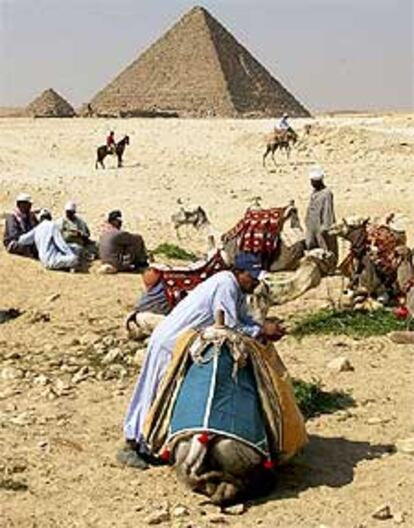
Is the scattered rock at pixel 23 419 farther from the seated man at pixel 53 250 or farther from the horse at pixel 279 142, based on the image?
the horse at pixel 279 142

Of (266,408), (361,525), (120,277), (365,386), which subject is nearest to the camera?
(361,525)

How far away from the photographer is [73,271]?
1192cm

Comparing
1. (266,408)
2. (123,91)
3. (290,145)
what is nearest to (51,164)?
(290,145)

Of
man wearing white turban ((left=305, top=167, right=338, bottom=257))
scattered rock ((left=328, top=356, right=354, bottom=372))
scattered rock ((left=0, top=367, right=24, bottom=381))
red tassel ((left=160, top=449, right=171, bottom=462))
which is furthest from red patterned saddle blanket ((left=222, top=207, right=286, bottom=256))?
red tassel ((left=160, top=449, right=171, bottom=462))

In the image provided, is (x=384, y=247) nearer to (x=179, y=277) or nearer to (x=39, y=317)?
(x=179, y=277)

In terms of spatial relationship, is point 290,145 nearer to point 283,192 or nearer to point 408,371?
point 283,192

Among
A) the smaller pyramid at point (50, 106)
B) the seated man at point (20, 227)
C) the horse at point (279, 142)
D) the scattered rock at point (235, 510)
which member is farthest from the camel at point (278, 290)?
the smaller pyramid at point (50, 106)

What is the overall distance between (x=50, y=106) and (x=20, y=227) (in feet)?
212

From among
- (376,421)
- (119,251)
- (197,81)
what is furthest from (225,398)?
(197,81)

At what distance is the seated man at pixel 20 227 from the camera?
1242 centimetres

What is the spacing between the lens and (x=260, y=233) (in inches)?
452

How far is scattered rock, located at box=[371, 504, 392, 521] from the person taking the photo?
5.70 meters

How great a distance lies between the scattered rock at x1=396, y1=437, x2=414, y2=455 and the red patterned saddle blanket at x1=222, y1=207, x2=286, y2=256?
488cm

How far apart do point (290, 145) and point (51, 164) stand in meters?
5.69
